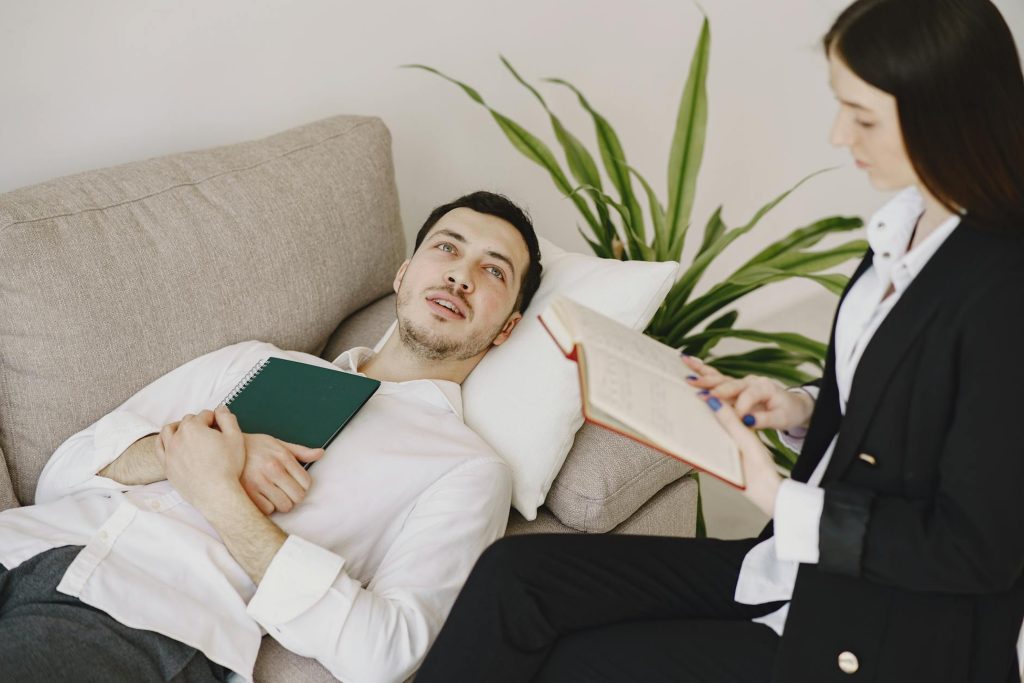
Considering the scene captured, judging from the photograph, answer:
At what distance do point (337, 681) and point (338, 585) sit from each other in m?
0.15

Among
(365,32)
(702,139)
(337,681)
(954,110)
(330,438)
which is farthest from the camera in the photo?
(365,32)

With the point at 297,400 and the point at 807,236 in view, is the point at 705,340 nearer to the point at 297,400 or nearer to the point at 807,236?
the point at 807,236

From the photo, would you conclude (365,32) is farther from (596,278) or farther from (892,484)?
(892,484)

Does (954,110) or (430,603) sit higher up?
(954,110)

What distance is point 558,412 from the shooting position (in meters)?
1.69

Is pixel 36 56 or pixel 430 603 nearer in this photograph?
pixel 430 603

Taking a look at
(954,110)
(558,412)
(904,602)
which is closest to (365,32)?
(558,412)

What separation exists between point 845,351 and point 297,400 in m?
0.88

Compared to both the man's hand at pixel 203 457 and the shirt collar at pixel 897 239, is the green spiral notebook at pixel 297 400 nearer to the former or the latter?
the man's hand at pixel 203 457

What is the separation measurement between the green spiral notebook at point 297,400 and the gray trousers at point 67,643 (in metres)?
0.35

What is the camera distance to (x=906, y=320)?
1071 mm

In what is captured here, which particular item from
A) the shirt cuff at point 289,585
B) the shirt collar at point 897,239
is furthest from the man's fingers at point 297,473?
the shirt collar at point 897,239

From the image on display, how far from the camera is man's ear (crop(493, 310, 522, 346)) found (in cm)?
182

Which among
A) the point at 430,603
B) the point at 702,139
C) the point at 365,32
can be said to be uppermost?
the point at 365,32
